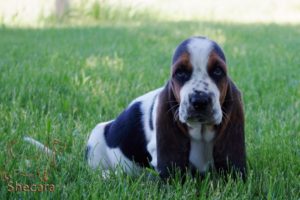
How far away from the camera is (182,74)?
133 inches

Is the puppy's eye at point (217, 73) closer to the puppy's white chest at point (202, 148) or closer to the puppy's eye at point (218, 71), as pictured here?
the puppy's eye at point (218, 71)

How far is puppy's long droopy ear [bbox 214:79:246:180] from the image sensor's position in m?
3.45

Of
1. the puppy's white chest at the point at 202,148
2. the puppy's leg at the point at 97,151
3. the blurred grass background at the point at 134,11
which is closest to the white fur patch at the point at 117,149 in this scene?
the puppy's leg at the point at 97,151

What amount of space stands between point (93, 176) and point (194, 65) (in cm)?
92

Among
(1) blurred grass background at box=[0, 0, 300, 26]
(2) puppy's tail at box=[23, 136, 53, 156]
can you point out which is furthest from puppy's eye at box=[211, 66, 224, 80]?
(1) blurred grass background at box=[0, 0, 300, 26]

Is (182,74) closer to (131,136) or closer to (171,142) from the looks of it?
(171,142)

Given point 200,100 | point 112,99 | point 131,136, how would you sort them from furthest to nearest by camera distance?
point 112,99, point 131,136, point 200,100

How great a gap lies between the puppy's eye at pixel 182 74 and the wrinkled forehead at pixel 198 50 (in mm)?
68

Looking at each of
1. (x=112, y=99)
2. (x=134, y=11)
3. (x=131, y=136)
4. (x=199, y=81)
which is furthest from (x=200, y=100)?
(x=134, y=11)

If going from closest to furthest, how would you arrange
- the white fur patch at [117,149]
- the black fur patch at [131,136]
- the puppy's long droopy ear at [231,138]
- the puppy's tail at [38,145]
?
the puppy's long droopy ear at [231,138]
the white fur patch at [117,149]
the black fur patch at [131,136]
the puppy's tail at [38,145]

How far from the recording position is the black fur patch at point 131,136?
3.90m

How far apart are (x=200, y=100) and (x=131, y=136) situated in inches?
36.2

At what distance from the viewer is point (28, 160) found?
3.81 meters

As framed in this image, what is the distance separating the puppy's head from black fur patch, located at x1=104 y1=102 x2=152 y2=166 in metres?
0.58
